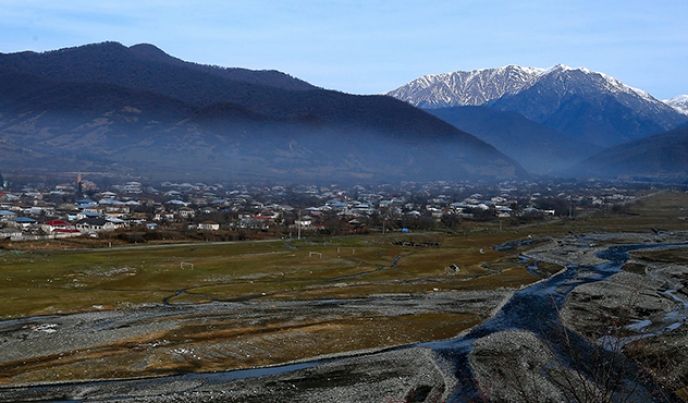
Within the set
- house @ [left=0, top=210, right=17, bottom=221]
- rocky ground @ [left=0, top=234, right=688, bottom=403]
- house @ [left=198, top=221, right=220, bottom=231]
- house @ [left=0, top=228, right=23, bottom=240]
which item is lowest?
house @ [left=198, top=221, right=220, bottom=231]

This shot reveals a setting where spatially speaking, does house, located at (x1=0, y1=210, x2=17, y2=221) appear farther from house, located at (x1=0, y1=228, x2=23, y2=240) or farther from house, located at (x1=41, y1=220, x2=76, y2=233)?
house, located at (x1=0, y1=228, x2=23, y2=240)

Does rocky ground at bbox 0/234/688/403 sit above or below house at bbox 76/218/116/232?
above

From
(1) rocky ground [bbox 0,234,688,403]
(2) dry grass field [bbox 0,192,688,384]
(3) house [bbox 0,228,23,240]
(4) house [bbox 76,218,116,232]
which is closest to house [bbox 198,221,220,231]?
(4) house [bbox 76,218,116,232]

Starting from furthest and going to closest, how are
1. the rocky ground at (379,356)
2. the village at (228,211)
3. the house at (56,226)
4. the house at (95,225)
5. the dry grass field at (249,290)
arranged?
1. the village at (228,211)
2. the house at (95,225)
3. the house at (56,226)
4. the dry grass field at (249,290)
5. the rocky ground at (379,356)

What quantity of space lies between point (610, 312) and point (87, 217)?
239 ft

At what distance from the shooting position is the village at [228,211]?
80750mm

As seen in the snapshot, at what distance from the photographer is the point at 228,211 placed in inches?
4090

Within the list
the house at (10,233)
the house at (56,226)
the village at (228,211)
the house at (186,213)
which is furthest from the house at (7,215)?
the house at (186,213)

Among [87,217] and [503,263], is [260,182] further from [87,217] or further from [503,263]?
[503,263]

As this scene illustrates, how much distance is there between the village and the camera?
80750 millimetres

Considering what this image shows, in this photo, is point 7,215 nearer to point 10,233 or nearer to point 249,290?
point 10,233

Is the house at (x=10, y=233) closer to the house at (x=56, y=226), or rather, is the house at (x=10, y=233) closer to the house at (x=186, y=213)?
the house at (x=56, y=226)

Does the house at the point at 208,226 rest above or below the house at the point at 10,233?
below

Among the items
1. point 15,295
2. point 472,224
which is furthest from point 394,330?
point 472,224
